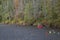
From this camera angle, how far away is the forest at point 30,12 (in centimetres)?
2028

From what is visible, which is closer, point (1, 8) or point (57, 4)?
point (57, 4)

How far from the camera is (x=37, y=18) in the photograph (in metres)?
23.6

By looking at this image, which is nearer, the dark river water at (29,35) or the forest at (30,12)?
the dark river water at (29,35)

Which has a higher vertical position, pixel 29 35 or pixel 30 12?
pixel 29 35

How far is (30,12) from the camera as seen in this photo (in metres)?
24.0

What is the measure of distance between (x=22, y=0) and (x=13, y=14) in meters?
2.27

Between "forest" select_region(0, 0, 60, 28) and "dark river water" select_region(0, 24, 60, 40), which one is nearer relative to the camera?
"dark river water" select_region(0, 24, 60, 40)

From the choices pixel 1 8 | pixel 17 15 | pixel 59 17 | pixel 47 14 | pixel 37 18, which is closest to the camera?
pixel 59 17

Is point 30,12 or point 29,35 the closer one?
point 29,35

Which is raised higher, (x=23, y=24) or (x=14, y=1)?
(x=14, y=1)

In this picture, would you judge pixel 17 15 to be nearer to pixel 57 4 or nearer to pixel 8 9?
pixel 8 9

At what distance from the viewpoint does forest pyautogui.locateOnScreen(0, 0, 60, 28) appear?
2028 cm

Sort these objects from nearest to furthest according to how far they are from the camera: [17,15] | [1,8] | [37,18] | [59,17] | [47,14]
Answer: [59,17] < [47,14] < [37,18] < [17,15] < [1,8]

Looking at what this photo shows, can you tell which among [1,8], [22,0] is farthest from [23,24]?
[1,8]
